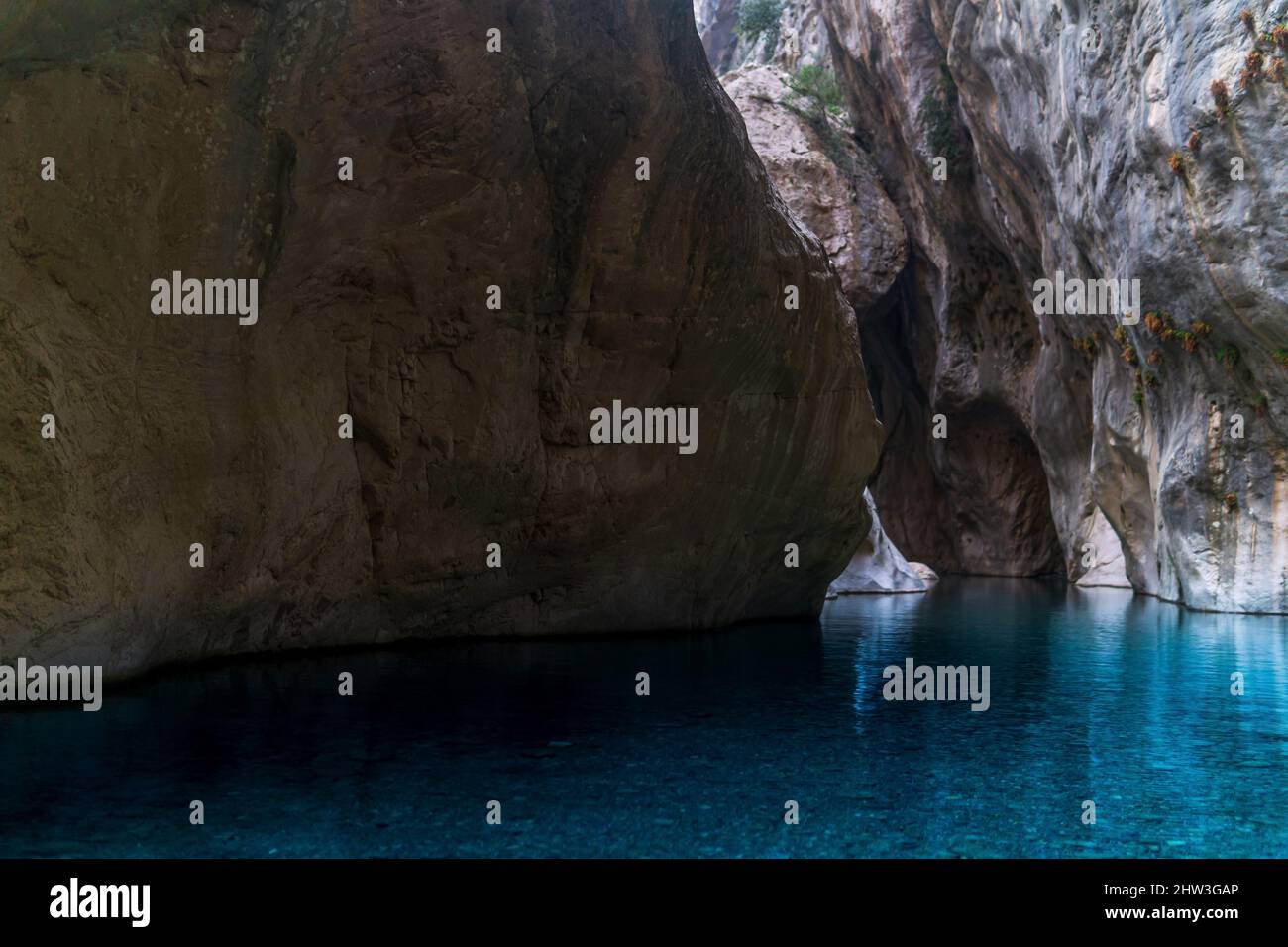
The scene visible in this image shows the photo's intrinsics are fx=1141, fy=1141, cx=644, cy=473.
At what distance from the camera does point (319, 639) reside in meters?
14.3

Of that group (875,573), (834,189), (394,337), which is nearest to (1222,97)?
(394,337)

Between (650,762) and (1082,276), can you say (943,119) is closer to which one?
(1082,276)

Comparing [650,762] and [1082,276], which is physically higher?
[1082,276]

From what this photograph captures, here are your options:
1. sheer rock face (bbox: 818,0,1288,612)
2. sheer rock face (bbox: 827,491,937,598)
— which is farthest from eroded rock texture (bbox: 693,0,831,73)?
sheer rock face (bbox: 827,491,937,598)

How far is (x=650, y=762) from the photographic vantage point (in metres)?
7.89

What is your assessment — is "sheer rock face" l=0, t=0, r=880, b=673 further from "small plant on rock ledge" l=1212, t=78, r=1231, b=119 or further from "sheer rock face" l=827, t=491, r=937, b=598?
"sheer rock face" l=827, t=491, r=937, b=598

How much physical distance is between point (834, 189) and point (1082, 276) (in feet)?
46.2

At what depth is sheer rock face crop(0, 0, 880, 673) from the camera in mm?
9805

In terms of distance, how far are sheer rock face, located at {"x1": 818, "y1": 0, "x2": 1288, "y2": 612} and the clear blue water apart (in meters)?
8.85

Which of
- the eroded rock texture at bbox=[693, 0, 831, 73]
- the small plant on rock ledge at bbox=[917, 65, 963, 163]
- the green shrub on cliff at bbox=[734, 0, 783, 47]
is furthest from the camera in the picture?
the green shrub on cliff at bbox=[734, 0, 783, 47]

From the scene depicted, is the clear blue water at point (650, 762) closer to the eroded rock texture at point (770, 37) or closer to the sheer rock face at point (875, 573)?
the sheer rock face at point (875, 573)

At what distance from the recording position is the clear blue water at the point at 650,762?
594cm
